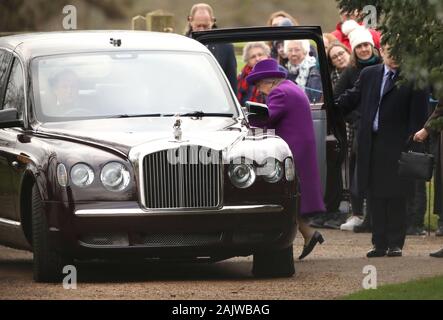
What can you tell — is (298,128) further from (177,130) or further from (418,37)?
(418,37)

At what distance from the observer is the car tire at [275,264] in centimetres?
1434

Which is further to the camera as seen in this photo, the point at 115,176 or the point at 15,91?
the point at 15,91

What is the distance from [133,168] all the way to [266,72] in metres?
2.77

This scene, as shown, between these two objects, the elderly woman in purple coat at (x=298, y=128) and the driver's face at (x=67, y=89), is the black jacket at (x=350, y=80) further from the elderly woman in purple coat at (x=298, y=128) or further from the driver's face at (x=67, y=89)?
the driver's face at (x=67, y=89)

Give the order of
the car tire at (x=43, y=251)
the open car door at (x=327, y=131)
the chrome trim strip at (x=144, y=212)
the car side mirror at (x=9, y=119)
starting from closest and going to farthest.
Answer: the chrome trim strip at (x=144, y=212)
the car tire at (x=43, y=251)
the car side mirror at (x=9, y=119)
the open car door at (x=327, y=131)

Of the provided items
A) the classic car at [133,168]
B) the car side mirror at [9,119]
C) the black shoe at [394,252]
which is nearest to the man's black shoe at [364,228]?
the black shoe at [394,252]

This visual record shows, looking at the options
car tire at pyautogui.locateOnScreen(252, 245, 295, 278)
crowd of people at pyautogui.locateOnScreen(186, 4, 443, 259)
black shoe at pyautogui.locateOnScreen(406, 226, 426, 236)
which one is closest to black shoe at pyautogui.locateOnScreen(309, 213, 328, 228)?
black shoe at pyautogui.locateOnScreen(406, 226, 426, 236)

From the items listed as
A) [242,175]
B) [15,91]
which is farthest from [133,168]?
[15,91]

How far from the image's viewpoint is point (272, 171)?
13930mm

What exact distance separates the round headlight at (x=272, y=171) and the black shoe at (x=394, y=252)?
2.52m

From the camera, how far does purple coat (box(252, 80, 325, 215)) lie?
15.9 m

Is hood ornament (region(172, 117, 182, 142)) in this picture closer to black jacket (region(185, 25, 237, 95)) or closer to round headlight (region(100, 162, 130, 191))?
round headlight (region(100, 162, 130, 191))

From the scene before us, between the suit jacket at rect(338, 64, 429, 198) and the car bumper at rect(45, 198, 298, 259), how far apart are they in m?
2.54

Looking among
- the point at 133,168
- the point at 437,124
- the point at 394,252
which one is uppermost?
the point at 437,124
